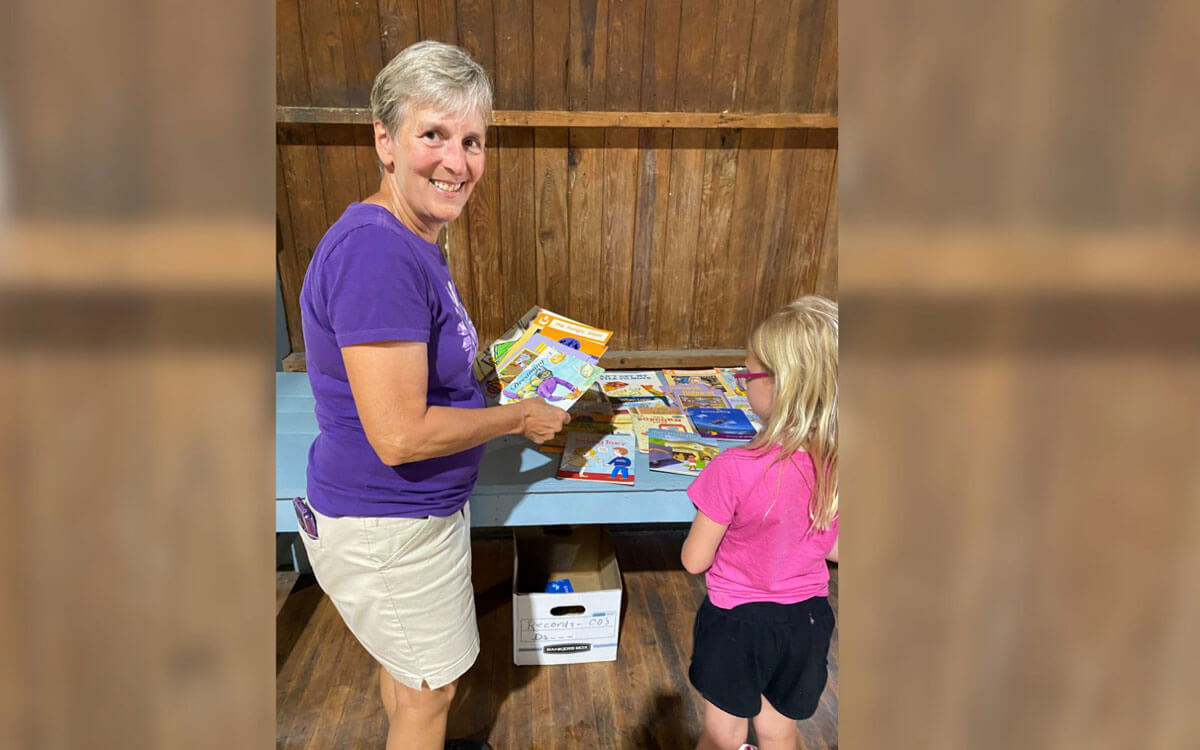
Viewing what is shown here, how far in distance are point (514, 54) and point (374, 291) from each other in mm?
1415

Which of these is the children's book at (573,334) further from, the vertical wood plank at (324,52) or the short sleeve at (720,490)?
the vertical wood plank at (324,52)

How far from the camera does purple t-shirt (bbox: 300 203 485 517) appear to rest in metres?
0.99

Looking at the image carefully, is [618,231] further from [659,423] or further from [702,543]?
[702,543]

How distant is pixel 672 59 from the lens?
7.14ft

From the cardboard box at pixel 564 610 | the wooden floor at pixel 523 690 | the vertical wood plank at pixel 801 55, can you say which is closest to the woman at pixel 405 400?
the wooden floor at pixel 523 690

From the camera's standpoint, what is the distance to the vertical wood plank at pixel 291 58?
2.01m

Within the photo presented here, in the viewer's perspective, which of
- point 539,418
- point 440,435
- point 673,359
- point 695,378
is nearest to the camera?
point 440,435

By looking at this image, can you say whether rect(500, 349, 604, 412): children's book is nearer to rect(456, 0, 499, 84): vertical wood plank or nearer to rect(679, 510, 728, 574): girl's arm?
rect(679, 510, 728, 574): girl's arm

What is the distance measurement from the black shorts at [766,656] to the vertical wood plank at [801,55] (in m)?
1.56

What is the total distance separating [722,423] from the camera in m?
2.12

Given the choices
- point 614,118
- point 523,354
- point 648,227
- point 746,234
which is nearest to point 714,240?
point 746,234
